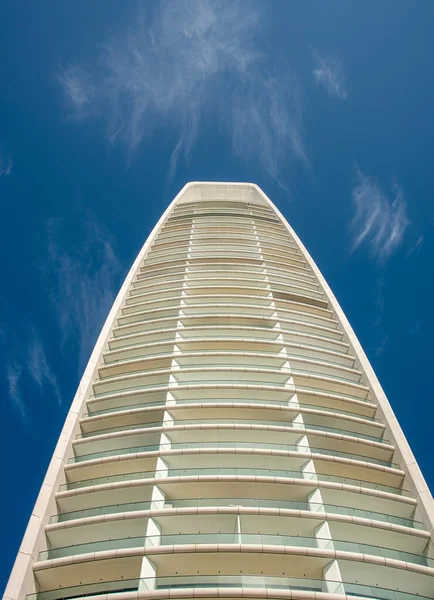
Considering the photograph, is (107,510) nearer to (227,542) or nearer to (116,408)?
(227,542)

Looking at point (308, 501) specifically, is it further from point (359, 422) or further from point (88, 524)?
point (88, 524)

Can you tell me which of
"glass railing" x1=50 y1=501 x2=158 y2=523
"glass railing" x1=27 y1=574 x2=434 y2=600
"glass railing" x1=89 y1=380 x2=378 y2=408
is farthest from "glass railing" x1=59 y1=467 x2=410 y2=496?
"glass railing" x1=89 y1=380 x2=378 y2=408

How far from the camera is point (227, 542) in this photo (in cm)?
2234

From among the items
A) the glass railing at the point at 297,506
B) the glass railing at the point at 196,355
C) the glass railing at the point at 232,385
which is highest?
the glass railing at the point at 196,355

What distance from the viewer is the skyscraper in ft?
73.6

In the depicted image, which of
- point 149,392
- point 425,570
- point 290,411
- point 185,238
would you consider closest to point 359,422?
point 290,411

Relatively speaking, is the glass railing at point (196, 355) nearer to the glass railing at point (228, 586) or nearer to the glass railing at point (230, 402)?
the glass railing at point (230, 402)

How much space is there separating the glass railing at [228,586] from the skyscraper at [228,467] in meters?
0.08

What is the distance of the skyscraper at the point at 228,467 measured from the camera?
22.4 meters

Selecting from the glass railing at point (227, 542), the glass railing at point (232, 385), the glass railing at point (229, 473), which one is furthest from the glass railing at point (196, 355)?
the glass railing at point (227, 542)

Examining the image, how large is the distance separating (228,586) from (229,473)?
19.1 ft

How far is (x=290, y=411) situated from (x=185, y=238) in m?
29.7

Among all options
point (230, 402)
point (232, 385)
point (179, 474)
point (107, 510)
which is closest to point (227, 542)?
point (179, 474)

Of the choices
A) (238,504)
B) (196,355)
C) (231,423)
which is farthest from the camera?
(196,355)
